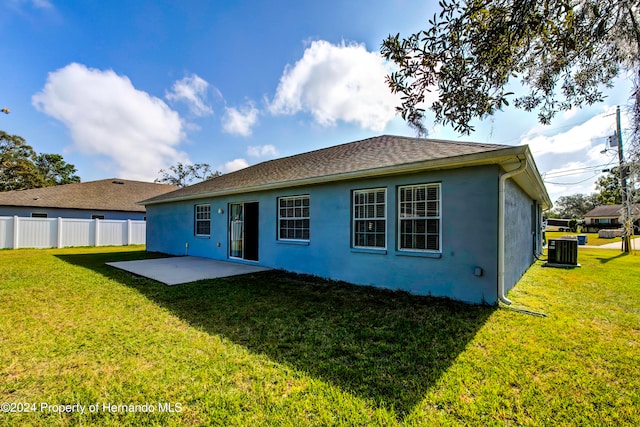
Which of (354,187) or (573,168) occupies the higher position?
(573,168)

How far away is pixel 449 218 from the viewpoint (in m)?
5.68

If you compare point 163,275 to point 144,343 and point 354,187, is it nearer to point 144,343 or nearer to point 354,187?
point 144,343

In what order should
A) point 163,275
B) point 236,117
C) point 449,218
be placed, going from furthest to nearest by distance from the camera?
point 236,117 < point 163,275 < point 449,218

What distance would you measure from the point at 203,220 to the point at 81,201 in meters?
14.5

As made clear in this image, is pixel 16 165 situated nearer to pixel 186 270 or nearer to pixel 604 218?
pixel 186 270

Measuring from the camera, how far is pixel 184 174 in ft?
137

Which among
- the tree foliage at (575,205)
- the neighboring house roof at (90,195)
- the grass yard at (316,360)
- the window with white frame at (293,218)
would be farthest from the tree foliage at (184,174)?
the tree foliage at (575,205)

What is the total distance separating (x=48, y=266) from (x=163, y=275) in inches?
206

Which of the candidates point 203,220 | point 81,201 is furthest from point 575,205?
point 81,201

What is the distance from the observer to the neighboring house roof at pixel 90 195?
1891cm

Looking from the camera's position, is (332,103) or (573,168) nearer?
(332,103)

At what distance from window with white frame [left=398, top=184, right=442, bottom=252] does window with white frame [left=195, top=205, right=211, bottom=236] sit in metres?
8.78

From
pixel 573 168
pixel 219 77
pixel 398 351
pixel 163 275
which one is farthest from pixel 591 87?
pixel 573 168

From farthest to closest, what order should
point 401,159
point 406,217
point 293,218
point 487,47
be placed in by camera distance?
point 293,218 → point 401,159 → point 406,217 → point 487,47
